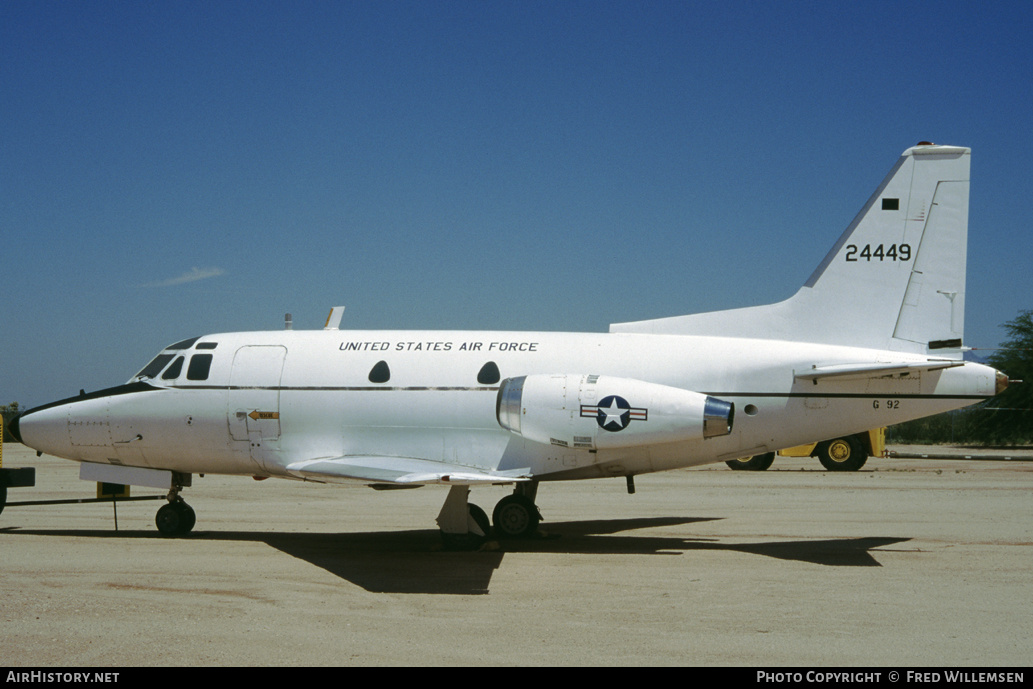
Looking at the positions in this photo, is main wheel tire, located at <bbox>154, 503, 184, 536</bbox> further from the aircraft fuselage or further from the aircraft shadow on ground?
the aircraft fuselage

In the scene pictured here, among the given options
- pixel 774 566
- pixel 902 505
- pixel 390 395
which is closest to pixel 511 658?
pixel 774 566

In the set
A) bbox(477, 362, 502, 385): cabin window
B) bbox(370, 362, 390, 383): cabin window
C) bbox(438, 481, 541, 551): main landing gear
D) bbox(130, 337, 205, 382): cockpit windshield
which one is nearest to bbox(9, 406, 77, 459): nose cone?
bbox(130, 337, 205, 382): cockpit windshield

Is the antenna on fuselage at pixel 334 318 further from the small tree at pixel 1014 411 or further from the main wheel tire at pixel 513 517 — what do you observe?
the small tree at pixel 1014 411

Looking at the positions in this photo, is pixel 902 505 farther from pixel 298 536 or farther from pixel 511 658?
pixel 511 658

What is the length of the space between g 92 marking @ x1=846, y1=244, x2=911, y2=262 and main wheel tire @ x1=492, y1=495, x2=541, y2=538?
6.35 meters

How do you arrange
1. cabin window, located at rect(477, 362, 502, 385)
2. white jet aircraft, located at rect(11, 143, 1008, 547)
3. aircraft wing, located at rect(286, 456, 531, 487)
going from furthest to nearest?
cabin window, located at rect(477, 362, 502, 385) < white jet aircraft, located at rect(11, 143, 1008, 547) < aircraft wing, located at rect(286, 456, 531, 487)

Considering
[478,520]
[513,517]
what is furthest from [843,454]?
[478,520]

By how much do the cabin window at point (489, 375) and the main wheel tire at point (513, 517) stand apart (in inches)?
85.1

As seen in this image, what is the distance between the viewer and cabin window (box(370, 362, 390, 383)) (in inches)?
549

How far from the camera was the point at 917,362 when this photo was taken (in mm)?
12523

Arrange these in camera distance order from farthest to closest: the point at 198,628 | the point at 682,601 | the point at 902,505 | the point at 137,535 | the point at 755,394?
the point at 902,505 < the point at 137,535 < the point at 755,394 < the point at 682,601 < the point at 198,628

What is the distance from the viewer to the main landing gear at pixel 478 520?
1337cm

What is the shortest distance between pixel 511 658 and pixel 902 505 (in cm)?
1494

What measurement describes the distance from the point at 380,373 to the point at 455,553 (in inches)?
117
